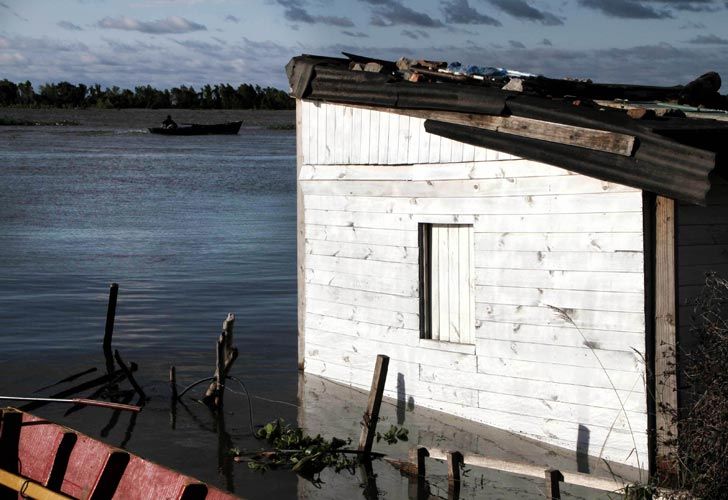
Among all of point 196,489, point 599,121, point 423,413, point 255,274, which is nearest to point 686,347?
point 599,121

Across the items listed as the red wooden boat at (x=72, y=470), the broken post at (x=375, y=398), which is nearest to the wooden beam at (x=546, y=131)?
the broken post at (x=375, y=398)

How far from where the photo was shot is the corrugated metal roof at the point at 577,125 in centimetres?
977

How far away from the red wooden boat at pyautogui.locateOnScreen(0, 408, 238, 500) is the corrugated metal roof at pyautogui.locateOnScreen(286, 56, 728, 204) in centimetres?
463

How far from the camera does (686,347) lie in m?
10.6

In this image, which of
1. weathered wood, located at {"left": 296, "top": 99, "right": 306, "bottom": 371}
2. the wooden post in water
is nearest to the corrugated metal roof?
weathered wood, located at {"left": 296, "top": 99, "right": 306, "bottom": 371}

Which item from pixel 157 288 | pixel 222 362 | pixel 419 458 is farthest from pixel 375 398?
pixel 157 288

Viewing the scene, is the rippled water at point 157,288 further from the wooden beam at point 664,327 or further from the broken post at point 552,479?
the wooden beam at point 664,327

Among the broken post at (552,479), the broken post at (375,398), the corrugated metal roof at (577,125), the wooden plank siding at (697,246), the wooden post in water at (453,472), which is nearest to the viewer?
the broken post at (552,479)

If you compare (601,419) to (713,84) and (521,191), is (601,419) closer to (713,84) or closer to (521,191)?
(521,191)

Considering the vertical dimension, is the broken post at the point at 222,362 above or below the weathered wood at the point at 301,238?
below

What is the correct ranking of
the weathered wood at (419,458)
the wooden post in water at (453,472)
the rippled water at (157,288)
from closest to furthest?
the wooden post in water at (453,472) < the weathered wood at (419,458) < the rippled water at (157,288)

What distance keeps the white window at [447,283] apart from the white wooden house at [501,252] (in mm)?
22

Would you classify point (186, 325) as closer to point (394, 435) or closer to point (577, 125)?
point (394, 435)

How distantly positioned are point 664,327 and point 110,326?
9.82 metres
